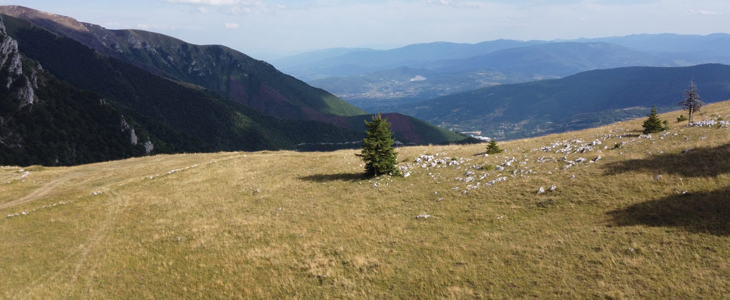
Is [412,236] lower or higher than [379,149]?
lower

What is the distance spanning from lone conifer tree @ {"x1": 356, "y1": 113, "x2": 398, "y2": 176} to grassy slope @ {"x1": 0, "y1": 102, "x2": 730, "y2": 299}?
1.94 m

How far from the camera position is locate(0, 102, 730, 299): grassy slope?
1502cm

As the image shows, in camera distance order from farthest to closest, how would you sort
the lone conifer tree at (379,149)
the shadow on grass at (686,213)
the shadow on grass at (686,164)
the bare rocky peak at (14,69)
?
the bare rocky peak at (14,69) < the lone conifer tree at (379,149) < the shadow on grass at (686,164) < the shadow on grass at (686,213)

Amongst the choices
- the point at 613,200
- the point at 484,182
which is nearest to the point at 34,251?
the point at 484,182

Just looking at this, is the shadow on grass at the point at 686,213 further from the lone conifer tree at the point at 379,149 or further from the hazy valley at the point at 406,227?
the lone conifer tree at the point at 379,149

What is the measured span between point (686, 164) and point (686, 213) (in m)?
7.28

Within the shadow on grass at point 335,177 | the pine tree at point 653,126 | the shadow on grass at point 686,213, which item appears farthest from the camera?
the shadow on grass at point 335,177

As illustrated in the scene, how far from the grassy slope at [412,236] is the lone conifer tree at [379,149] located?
194cm

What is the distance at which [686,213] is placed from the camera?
17.3m

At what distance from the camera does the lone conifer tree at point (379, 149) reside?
32156 mm

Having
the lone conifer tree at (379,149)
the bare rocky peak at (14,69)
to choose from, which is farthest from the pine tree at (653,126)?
the bare rocky peak at (14,69)

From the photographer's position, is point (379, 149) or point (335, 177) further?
point (335, 177)

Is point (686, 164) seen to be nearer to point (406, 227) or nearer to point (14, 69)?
point (406, 227)

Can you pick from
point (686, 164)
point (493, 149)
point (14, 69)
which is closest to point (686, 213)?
point (686, 164)
